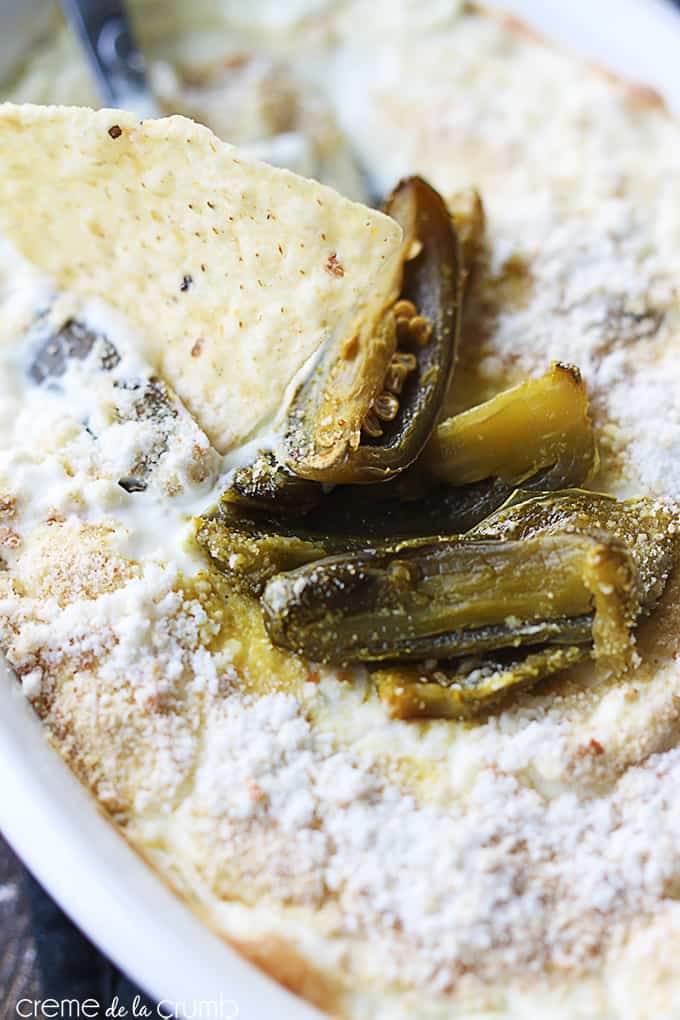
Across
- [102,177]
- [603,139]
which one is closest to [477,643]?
[102,177]

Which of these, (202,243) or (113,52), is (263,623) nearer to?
(202,243)

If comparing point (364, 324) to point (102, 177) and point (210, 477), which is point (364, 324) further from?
point (102, 177)

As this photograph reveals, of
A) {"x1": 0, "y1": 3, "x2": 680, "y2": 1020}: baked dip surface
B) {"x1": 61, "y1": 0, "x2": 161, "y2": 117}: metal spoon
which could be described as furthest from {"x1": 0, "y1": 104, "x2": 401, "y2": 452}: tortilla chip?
{"x1": 61, "y1": 0, "x2": 161, "y2": 117}: metal spoon

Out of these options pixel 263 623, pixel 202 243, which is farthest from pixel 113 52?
pixel 263 623

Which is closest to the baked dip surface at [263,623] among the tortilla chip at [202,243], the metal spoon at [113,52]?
the tortilla chip at [202,243]

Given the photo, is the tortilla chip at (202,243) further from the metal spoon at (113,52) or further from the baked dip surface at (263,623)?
the metal spoon at (113,52)

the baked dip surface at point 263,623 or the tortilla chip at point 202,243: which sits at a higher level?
the tortilla chip at point 202,243
